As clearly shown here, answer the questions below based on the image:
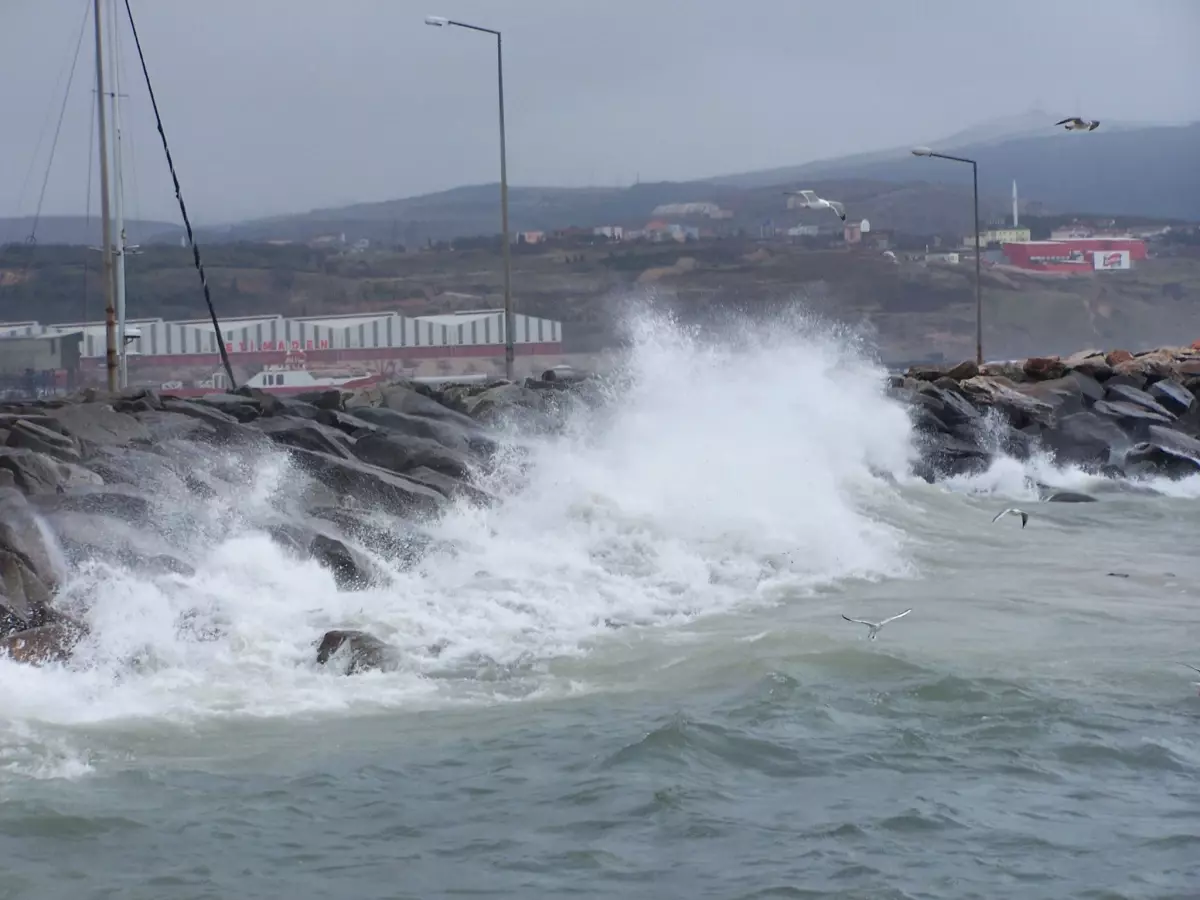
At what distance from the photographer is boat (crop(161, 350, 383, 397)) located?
40.8 m

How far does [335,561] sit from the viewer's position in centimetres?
1213

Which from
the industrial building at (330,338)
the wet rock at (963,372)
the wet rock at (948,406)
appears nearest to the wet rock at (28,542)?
the wet rock at (948,406)

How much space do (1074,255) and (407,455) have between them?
8795 cm

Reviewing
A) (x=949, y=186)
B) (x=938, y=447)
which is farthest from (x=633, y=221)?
(x=938, y=447)

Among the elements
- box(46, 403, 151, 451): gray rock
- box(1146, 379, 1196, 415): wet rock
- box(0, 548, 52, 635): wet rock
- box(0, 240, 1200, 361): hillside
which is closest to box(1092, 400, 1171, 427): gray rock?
box(1146, 379, 1196, 415): wet rock

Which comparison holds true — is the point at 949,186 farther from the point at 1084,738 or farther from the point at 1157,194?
the point at 1084,738

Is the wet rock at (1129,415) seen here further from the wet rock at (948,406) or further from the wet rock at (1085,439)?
the wet rock at (948,406)

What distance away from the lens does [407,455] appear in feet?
52.6

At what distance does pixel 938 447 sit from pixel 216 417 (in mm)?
12417

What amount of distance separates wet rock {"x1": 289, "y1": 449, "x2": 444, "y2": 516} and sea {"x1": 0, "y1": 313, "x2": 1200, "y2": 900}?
0.93 ft

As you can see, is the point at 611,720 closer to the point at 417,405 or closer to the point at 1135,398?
the point at 417,405

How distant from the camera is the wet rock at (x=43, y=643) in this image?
9156 millimetres

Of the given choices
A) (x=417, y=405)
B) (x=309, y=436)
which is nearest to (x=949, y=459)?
(x=417, y=405)

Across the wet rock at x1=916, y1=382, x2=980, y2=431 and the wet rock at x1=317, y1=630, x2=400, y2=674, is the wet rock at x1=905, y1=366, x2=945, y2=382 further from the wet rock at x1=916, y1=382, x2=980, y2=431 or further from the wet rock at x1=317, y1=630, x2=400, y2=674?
the wet rock at x1=317, y1=630, x2=400, y2=674
